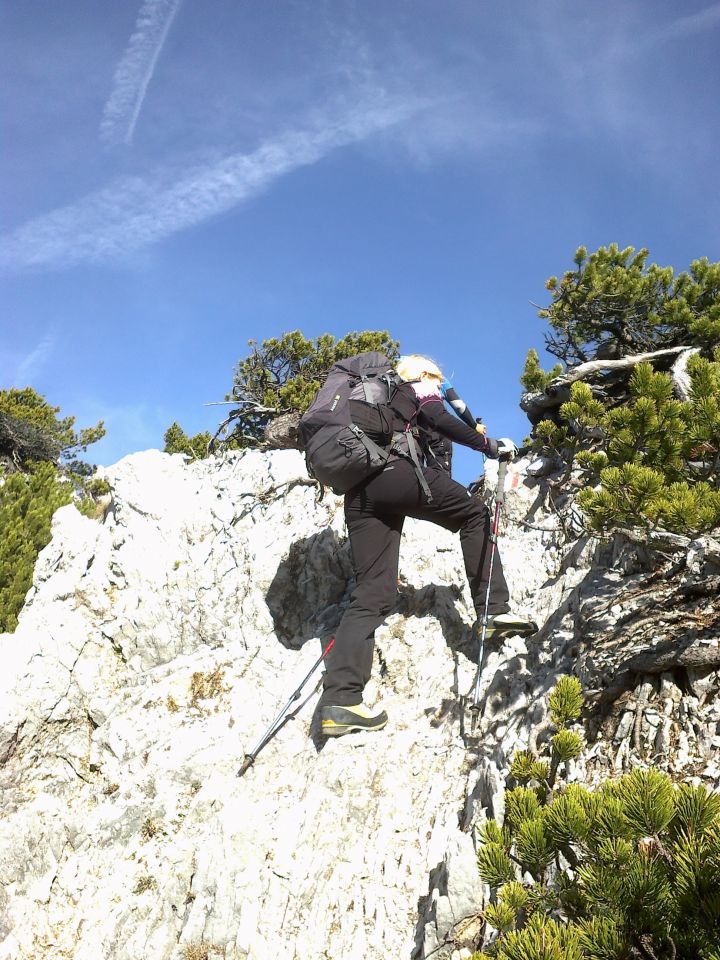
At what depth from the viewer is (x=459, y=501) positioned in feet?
19.0

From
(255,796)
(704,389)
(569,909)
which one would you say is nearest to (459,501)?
(704,389)

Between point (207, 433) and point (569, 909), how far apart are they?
15.4 metres

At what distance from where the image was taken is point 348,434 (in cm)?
543

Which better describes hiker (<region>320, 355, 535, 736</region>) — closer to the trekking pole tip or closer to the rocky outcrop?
the rocky outcrop

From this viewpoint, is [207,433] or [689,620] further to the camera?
[207,433]

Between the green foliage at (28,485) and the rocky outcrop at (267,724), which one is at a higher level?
the green foliage at (28,485)

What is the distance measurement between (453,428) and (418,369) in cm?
79

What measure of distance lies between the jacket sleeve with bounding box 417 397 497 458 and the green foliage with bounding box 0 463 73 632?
33.0 feet

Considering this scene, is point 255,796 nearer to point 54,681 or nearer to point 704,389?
point 54,681

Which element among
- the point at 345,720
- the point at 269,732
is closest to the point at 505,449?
the point at 345,720

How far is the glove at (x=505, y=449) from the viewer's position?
5922 mm

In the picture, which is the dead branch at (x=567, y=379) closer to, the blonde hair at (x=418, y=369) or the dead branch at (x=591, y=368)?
the dead branch at (x=591, y=368)

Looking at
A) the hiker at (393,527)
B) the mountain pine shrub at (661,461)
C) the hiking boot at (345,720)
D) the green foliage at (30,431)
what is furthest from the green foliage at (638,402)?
the green foliage at (30,431)

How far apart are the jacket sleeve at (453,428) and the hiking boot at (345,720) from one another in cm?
275
